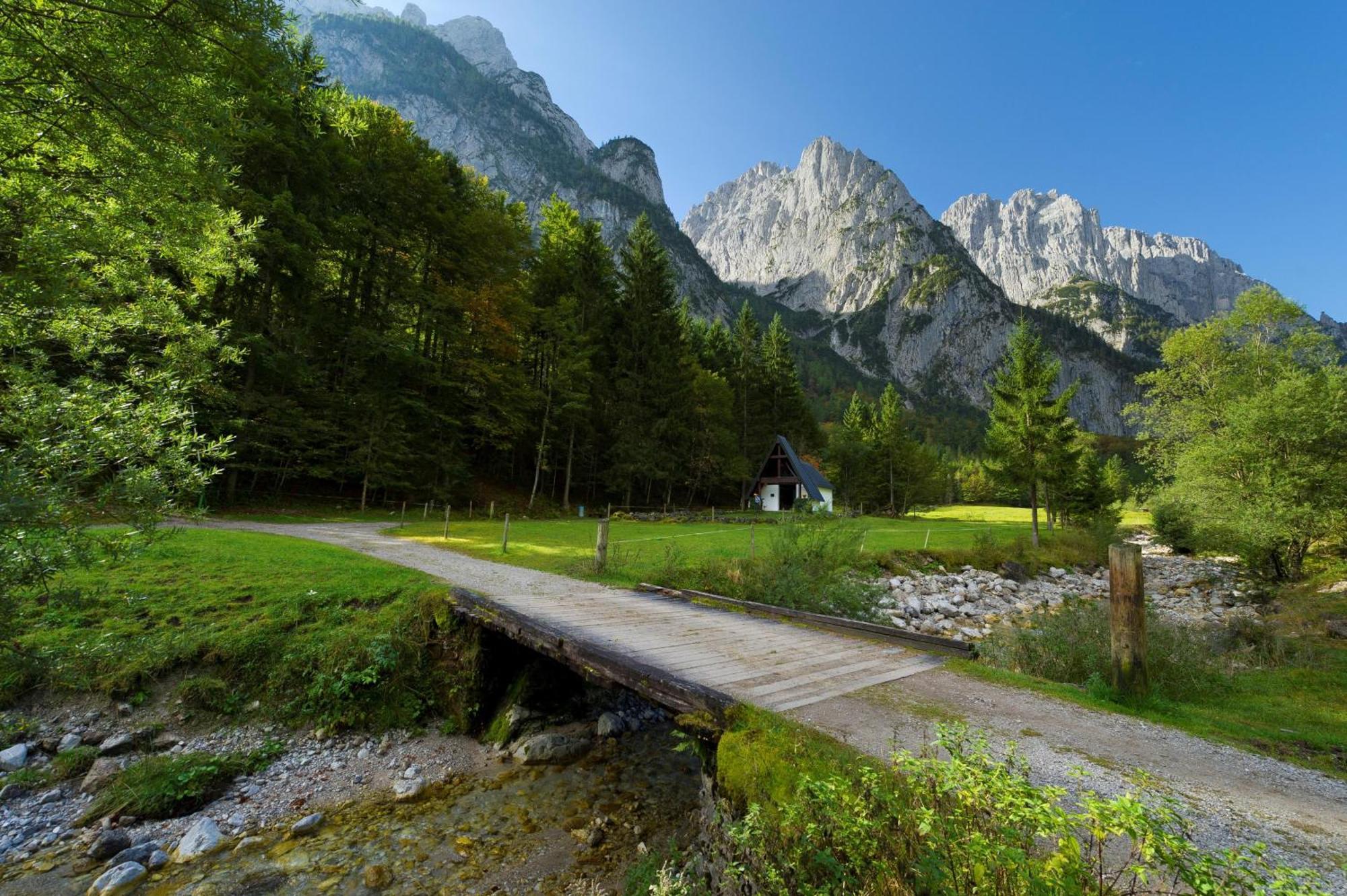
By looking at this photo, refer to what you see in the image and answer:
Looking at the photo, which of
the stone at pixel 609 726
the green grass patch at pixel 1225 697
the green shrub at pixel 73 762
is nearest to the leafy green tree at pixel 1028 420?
the green grass patch at pixel 1225 697

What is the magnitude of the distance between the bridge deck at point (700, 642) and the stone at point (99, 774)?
380 cm

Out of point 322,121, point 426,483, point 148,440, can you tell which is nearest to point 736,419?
point 426,483

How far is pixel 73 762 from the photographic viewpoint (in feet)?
17.7

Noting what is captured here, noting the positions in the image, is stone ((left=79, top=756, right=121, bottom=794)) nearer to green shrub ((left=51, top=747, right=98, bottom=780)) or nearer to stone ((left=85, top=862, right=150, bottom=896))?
green shrub ((left=51, top=747, right=98, bottom=780))

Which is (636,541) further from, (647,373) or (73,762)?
(647,373)

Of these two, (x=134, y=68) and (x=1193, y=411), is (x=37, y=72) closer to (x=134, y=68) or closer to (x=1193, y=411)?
(x=134, y=68)

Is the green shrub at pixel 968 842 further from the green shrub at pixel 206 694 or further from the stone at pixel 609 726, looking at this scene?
the green shrub at pixel 206 694

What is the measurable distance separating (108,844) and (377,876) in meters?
2.46

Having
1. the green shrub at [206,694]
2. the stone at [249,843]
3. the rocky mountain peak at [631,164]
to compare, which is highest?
the rocky mountain peak at [631,164]

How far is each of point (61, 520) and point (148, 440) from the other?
818 millimetres

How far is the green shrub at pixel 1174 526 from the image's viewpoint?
20.0m

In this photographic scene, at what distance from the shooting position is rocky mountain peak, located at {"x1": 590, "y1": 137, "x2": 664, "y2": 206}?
155m

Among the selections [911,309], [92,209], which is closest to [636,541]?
[92,209]

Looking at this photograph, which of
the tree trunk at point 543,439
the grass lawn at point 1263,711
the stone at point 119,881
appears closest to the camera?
the stone at point 119,881
